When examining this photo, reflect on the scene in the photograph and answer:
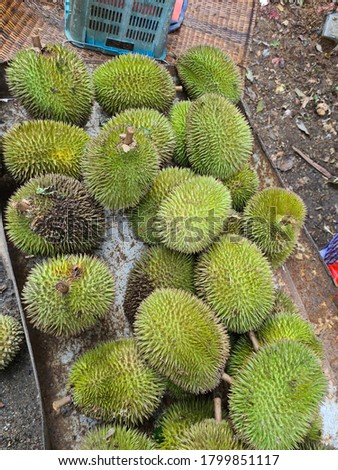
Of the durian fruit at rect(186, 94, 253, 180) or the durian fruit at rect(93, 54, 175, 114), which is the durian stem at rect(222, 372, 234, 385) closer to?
the durian fruit at rect(186, 94, 253, 180)

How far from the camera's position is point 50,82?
224cm

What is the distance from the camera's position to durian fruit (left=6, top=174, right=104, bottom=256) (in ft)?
6.53

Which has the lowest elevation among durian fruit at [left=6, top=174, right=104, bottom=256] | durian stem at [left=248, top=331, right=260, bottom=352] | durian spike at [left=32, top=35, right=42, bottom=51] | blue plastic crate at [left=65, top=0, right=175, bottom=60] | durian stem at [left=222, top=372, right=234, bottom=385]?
durian stem at [left=222, top=372, right=234, bottom=385]

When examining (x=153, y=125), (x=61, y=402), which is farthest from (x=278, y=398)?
(x=153, y=125)

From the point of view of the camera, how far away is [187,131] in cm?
243

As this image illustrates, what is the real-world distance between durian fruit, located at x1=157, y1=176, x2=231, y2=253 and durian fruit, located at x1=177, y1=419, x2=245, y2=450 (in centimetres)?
77

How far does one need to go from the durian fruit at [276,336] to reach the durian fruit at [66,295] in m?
0.69

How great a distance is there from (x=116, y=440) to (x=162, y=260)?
0.82 metres

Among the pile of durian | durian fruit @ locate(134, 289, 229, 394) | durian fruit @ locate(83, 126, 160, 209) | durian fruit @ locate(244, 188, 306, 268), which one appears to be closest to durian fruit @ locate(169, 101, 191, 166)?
the pile of durian

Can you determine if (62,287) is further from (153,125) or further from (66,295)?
(153,125)

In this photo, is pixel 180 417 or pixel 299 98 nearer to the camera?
pixel 180 417

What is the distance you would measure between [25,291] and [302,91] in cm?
387

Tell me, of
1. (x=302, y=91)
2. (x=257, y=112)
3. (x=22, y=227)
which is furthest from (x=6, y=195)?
(x=302, y=91)

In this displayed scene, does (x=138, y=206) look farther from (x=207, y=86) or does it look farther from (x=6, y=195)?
(x=207, y=86)
